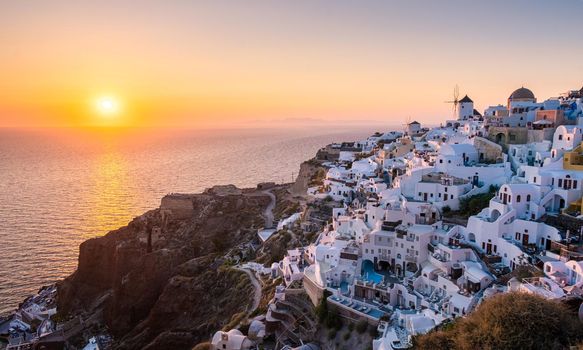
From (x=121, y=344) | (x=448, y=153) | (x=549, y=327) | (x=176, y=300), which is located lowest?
(x=121, y=344)

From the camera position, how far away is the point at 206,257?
155ft

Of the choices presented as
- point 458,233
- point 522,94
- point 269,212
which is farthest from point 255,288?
point 522,94

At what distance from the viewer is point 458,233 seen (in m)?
29.0

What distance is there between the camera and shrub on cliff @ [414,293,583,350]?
16.3 metres

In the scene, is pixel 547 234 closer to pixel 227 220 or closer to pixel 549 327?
pixel 549 327

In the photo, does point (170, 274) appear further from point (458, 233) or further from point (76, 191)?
point (76, 191)

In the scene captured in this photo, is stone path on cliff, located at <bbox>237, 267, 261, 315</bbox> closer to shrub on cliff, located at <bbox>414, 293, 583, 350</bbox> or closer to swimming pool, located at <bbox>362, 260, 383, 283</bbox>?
swimming pool, located at <bbox>362, 260, 383, 283</bbox>

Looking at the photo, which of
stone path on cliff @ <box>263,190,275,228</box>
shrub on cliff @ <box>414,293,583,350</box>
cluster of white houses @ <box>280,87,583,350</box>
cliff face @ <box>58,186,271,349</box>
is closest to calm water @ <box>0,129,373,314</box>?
cliff face @ <box>58,186,271,349</box>

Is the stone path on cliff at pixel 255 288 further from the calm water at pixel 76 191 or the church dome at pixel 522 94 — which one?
the church dome at pixel 522 94

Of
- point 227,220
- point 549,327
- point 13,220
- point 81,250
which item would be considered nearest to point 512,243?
point 549,327

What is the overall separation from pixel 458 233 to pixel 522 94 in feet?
78.6

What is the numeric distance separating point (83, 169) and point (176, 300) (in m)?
98.5

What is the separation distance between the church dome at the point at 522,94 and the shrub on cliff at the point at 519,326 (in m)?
32.6

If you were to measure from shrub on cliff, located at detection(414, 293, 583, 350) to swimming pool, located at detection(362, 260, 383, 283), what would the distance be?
9700 millimetres
